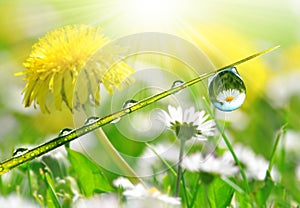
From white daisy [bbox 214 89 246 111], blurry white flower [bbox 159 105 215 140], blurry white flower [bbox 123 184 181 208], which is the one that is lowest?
blurry white flower [bbox 123 184 181 208]

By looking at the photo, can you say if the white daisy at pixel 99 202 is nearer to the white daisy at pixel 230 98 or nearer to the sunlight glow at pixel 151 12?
the white daisy at pixel 230 98

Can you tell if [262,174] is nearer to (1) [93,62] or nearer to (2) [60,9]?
(1) [93,62]

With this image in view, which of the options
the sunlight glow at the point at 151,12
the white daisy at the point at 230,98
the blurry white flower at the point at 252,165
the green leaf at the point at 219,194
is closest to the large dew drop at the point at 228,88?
the white daisy at the point at 230,98

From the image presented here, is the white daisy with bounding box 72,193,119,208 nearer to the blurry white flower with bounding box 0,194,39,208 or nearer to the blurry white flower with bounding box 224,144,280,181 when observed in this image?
the blurry white flower with bounding box 0,194,39,208

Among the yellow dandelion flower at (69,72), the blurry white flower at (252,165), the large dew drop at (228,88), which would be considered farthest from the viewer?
the blurry white flower at (252,165)

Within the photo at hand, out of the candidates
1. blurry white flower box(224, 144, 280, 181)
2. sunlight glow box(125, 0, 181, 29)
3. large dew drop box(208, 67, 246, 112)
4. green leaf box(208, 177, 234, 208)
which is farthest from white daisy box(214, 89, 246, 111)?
sunlight glow box(125, 0, 181, 29)

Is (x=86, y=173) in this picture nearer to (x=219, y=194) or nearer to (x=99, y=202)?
(x=99, y=202)
